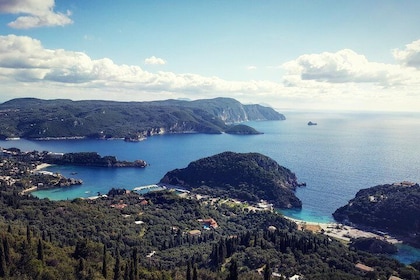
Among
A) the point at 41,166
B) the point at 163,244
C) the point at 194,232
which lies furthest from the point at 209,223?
the point at 41,166

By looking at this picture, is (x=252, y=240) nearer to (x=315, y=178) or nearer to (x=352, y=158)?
(x=315, y=178)

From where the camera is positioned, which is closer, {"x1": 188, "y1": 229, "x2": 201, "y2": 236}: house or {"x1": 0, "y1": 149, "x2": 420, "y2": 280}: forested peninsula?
{"x1": 0, "y1": 149, "x2": 420, "y2": 280}: forested peninsula

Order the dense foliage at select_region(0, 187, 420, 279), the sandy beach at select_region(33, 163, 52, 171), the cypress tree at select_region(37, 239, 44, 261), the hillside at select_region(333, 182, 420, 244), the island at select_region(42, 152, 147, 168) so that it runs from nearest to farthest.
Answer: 1. the cypress tree at select_region(37, 239, 44, 261)
2. the dense foliage at select_region(0, 187, 420, 279)
3. the hillside at select_region(333, 182, 420, 244)
4. the sandy beach at select_region(33, 163, 52, 171)
5. the island at select_region(42, 152, 147, 168)

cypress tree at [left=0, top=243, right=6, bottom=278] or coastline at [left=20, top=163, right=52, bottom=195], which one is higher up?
cypress tree at [left=0, top=243, right=6, bottom=278]

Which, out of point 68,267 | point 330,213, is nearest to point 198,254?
point 68,267

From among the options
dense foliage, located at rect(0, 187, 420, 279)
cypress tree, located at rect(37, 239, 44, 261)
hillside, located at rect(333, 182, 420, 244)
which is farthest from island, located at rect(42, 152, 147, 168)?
cypress tree, located at rect(37, 239, 44, 261)

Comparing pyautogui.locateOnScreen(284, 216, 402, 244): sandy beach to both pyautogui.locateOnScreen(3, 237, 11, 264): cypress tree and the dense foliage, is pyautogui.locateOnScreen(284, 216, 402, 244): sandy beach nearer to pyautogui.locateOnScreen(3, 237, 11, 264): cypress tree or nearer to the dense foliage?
the dense foliage
